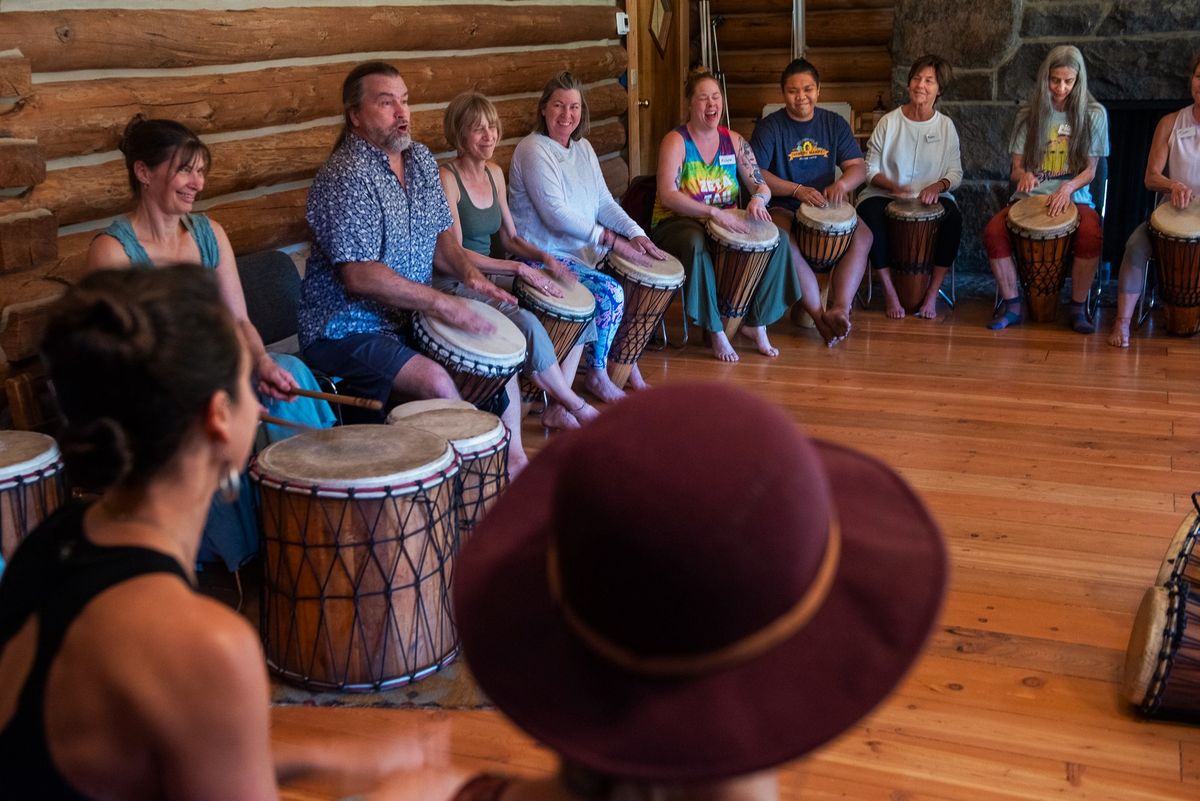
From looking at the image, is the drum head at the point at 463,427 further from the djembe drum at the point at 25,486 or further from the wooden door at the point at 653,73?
the wooden door at the point at 653,73

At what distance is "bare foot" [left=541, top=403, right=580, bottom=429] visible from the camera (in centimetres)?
456

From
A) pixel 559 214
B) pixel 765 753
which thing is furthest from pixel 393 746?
pixel 559 214

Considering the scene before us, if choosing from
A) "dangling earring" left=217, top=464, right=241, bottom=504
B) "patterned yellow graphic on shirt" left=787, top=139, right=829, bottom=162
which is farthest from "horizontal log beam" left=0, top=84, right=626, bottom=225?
"dangling earring" left=217, top=464, right=241, bottom=504

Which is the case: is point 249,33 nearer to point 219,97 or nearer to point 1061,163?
point 219,97

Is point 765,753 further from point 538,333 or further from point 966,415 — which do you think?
point 966,415

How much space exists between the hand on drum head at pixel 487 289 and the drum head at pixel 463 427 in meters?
0.93

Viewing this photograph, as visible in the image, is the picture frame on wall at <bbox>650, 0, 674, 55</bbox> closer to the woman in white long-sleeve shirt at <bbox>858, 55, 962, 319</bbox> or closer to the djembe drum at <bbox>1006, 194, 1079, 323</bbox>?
the woman in white long-sleeve shirt at <bbox>858, 55, 962, 319</bbox>

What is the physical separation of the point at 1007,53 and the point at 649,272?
9.65ft

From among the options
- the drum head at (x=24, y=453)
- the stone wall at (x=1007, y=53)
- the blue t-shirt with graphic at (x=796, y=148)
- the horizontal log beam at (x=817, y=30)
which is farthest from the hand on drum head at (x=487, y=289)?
the horizontal log beam at (x=817, y=30)

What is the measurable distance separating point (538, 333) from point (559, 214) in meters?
0.69

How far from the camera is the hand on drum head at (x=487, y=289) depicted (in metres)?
4.04

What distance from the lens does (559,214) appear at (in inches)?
185

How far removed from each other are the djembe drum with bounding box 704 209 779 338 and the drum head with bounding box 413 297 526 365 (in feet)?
6.07

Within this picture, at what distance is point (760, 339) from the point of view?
5590mm
